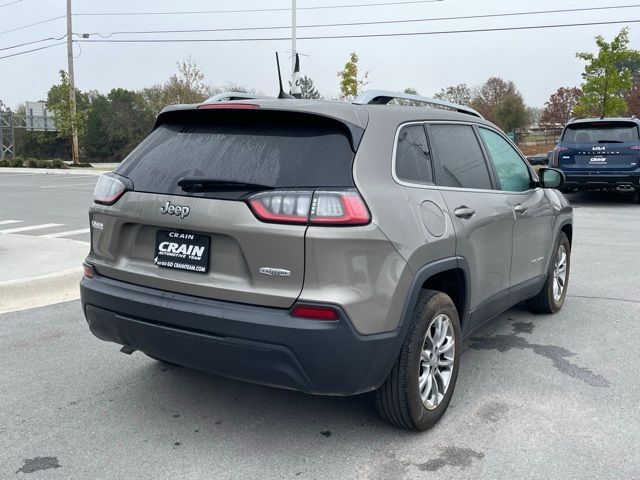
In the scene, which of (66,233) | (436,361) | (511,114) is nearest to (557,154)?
(66,233)

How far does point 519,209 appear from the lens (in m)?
4.55

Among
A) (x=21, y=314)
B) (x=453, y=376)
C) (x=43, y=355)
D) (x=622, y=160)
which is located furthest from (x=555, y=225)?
(x=622, y=160)

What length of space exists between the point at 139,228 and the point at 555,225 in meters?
3.57

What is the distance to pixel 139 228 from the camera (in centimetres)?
336

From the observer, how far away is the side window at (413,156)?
11.0ft

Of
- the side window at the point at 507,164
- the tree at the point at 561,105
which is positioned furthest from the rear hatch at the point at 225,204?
the tree at the point at 561,105

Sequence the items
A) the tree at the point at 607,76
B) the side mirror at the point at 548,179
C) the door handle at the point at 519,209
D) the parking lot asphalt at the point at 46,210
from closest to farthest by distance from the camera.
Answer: the door handle at the point at 519,209, the side mirror at the point at 548,179, the parking lot asphalt at the point at 46,210, the tree at the point at 607,76

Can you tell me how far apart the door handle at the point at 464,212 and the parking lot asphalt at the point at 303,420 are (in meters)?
1.11

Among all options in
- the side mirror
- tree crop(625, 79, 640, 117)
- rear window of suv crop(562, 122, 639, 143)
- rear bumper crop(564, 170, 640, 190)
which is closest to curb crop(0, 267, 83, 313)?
the side mirror

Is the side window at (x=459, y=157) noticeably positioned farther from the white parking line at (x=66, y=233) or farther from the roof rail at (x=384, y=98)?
the white parking line at (x=66, y=233)

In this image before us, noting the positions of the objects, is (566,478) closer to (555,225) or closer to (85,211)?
(555,225)

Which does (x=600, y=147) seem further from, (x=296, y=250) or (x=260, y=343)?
(x=260, y=343)

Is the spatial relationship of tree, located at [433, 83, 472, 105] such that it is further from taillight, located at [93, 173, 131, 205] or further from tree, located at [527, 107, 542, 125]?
taillight, located at [93, 173, 131, 205]

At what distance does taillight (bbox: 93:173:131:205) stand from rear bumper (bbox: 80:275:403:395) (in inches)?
22.9
